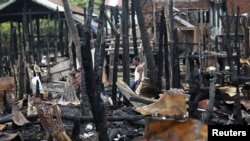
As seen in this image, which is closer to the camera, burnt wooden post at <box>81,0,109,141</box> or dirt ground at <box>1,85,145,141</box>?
burnt wooden post at <box>81,0,109,141</box>

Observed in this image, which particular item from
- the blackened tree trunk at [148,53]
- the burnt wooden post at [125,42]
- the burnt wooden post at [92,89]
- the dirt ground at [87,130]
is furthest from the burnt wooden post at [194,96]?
the blackened tree trunk at [148,53]

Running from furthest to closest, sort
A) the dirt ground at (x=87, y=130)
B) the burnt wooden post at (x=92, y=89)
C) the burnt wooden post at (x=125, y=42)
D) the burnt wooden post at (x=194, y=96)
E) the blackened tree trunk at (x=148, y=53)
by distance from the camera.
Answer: the blackened tree trunk at (x=148, y=53) → the burnt wooden post at (x=125, y=42) → the dirt ground at (x=87, y=130) → the burnt wooden post at (x=194, y=96) → the burnt wooden post at (x=92, y=89)

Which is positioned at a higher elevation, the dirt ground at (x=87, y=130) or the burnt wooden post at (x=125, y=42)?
the burnt wooden post at (x=125, y=42)

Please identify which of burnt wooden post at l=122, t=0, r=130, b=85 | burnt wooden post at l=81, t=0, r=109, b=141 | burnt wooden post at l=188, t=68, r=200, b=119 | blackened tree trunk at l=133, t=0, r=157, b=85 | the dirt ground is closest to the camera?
burnt wooden post at l=81, t=0, r=109, b=141

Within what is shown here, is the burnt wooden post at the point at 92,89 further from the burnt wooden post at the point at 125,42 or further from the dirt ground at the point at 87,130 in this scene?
the burnt wooden post at the point at 125,42

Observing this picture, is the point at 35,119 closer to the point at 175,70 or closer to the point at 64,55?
the point at 175,70

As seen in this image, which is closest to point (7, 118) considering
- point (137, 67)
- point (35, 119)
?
point (35, 119)

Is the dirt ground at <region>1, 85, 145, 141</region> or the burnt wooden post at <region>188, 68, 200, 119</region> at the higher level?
the burnt wooden post at <region>188, 68, 200, 119</region>

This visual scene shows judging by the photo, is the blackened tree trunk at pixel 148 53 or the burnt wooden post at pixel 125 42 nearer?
the burnt wooden post at pixel 125 42

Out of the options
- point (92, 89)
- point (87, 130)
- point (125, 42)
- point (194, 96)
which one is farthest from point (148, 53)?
point (92, 89)

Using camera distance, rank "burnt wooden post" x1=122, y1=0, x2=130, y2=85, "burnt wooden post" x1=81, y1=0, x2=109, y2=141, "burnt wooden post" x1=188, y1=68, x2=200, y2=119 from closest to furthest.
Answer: "burnt wooden post" x1=81, y1=0, x2=109, y2=141
"burnt wooden post" x1=188, y1=68, x2=200, y2=119
"burnt wooden post" x1=122, y1=0, x2=130, y2=85

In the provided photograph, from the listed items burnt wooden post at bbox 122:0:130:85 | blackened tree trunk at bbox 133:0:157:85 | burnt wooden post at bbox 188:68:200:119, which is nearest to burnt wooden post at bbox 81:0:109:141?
burnt wooden post at bbox 188:68:200:119

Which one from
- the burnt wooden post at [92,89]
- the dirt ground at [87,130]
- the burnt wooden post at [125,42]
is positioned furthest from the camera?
the burnt wooden post at [125,42]

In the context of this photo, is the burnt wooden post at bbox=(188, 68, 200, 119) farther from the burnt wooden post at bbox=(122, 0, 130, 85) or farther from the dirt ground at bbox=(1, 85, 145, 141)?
the burnt wooden post at bbox=(122, 0, 130, 85)
